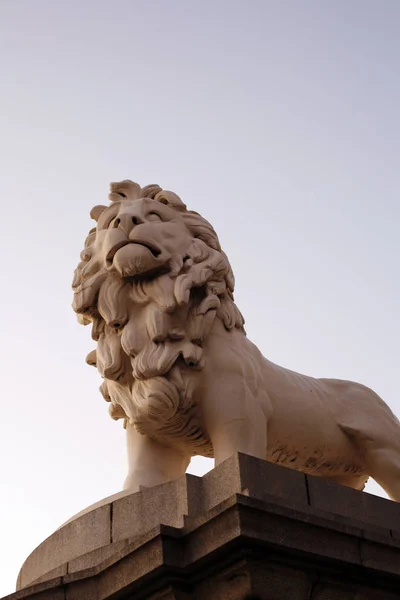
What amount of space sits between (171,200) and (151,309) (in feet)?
3.25

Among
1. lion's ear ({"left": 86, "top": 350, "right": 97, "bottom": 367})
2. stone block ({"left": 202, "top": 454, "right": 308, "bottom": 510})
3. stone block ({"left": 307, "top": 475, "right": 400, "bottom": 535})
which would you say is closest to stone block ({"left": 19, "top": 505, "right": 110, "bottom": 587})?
stone block ({"left": 202, "top": 454, "right": 308, "bottom": 510})

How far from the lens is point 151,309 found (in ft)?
22.3

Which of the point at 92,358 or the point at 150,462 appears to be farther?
the point at 92,358

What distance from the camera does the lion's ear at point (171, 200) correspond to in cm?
740

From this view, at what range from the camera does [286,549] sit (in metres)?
4.81

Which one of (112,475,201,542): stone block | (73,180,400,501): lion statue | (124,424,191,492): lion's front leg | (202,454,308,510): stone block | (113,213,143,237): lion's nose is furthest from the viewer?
(113,213,143,237): lion's nose

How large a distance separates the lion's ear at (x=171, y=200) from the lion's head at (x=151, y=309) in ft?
0.36

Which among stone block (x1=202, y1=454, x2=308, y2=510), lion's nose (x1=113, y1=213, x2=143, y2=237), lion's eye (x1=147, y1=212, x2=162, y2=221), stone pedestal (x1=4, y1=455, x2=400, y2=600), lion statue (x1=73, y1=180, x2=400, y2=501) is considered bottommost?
stone pedestal (x1=4, y1=455, x2=400, y2=600)

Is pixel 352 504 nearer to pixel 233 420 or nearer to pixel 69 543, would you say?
pixel 233 420

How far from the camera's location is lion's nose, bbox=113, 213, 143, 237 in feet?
22.9

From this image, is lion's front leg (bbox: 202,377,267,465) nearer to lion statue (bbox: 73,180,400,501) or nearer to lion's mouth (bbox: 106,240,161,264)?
lion statue (bbox: 73,180,400,501)


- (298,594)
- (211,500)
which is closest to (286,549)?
(298,594)

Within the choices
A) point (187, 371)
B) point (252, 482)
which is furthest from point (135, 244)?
point (252, 482)

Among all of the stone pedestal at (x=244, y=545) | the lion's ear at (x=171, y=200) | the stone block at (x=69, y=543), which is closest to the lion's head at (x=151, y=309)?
the lion's ear at (x=171, y=200)
